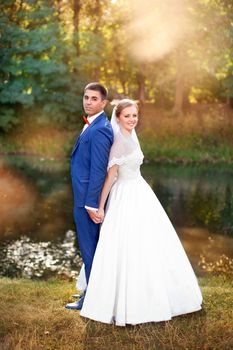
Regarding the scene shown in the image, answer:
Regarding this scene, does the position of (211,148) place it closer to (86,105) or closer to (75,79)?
(75,79)

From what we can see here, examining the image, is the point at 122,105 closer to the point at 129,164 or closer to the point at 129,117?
the point at 129,117

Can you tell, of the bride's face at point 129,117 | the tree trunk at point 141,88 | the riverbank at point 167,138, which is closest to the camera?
the bride's face at point 129,117

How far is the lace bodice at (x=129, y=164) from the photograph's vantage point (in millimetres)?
4965

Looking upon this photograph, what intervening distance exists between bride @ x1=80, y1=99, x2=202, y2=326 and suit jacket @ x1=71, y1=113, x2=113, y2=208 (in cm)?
8

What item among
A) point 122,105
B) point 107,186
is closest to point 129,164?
point 107,186

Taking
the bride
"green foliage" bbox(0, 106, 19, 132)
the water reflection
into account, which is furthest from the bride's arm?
"green foliage" bbox(0, 106, 19, 132)

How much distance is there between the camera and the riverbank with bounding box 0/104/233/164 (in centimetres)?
2355

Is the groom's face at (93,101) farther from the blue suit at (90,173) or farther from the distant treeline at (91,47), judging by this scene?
the distant treeline at (91,47)

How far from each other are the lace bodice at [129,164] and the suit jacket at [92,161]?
0.41 ft

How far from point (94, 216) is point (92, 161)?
497 millimetres

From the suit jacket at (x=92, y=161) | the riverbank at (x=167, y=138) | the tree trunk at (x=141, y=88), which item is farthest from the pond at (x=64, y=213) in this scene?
the tree trunk at (x=141, y=88)

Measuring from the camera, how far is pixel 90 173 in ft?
16.3

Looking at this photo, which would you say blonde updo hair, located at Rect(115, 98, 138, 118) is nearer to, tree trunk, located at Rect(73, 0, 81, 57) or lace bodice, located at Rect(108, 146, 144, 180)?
lace bodice, located at Rect(108, 146, 144, 180)

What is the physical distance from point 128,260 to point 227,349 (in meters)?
1.11
